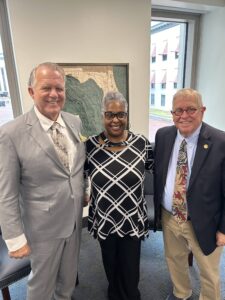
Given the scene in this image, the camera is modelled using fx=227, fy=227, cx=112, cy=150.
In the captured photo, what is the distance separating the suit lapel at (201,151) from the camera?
1.33 m

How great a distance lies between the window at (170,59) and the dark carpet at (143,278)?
1.44 meters

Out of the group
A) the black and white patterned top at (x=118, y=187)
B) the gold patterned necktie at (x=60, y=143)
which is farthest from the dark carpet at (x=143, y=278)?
the gold patterned necktie at (x=60, y=143)

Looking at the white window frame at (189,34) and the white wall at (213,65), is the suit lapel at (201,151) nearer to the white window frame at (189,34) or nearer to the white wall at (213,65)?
the white wall at (213,65)

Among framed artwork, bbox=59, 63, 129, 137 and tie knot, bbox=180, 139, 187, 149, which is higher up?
framed artwork, bbox=59, 63, 129, 137

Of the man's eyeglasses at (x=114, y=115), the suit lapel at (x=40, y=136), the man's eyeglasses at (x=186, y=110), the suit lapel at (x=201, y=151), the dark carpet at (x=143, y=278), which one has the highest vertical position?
the man's eyeglasses at (x=186, y=110)

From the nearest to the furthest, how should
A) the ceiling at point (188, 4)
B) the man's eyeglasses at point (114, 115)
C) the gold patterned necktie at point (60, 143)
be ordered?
the gold patterned necktie at point (60, 143), the man's eyeglasses at point (114, 115), the ceiling at point (188, 4)

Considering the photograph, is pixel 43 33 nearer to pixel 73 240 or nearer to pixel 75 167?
pixel 75 167

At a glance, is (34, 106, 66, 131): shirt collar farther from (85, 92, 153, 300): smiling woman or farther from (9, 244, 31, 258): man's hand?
(9, 244, 31, 258): man's hand

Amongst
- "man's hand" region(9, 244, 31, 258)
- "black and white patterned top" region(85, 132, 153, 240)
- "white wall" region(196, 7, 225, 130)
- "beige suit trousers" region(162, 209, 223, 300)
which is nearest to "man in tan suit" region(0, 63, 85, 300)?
"man's hand" region(9, 244, 31, 258)

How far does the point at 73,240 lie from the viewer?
1.49 meters

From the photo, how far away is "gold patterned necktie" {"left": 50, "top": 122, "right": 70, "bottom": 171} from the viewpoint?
4.31 feet

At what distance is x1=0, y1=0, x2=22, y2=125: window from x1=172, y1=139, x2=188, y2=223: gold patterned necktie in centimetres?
170

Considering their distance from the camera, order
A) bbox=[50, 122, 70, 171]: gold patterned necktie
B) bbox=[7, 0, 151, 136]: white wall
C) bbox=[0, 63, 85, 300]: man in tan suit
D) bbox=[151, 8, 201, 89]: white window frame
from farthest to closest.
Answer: bbox=[151, 8, 201, 89]: white window frame
bbox=[7, 0, 151, 136]: white wall
bbox=[50, 122, 70, 171]: gold patterned necktie
bbox=[0, 63, 85, 300]: man in tan suit

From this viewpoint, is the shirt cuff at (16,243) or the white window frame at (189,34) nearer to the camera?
the shirt cuff at (16,243)
